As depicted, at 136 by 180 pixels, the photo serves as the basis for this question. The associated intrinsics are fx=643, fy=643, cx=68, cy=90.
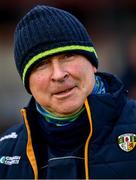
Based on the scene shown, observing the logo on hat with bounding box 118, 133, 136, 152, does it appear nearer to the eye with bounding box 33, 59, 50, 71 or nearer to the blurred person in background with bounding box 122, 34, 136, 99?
the eye with bounding box 33, 59, 50, 71

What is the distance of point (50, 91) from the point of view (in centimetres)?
247

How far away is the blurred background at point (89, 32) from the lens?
6.89 meters

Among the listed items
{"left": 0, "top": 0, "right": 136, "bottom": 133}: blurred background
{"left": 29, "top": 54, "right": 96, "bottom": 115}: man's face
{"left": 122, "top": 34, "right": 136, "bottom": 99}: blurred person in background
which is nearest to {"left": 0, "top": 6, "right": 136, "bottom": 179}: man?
{"left": 29, "top": 54, "right": 96, "bottom": 115}: man's face

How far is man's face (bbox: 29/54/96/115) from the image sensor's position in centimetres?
244

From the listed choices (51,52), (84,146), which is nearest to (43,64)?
(51,52)

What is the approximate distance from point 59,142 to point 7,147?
0.26m

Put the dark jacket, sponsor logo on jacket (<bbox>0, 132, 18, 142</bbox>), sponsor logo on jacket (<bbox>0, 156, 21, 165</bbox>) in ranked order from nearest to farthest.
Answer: the dark jacket
sponsor logo on jacket (<bbox>0, 156, 21, 165</bbox>)
sponsor logo on jacket (<bbox>0, 132, 18, 142</bbox>)

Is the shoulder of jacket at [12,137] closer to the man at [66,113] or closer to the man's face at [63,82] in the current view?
the man at [66,113]

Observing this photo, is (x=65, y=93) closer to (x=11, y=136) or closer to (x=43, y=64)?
(x=43, y=64)

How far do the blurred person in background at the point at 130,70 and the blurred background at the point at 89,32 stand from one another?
2 cm

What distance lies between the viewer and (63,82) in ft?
7.97

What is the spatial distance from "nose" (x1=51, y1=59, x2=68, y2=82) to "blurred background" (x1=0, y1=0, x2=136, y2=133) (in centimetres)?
429

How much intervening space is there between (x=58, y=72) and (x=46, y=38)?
173mm

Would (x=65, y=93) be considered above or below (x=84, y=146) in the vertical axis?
above
